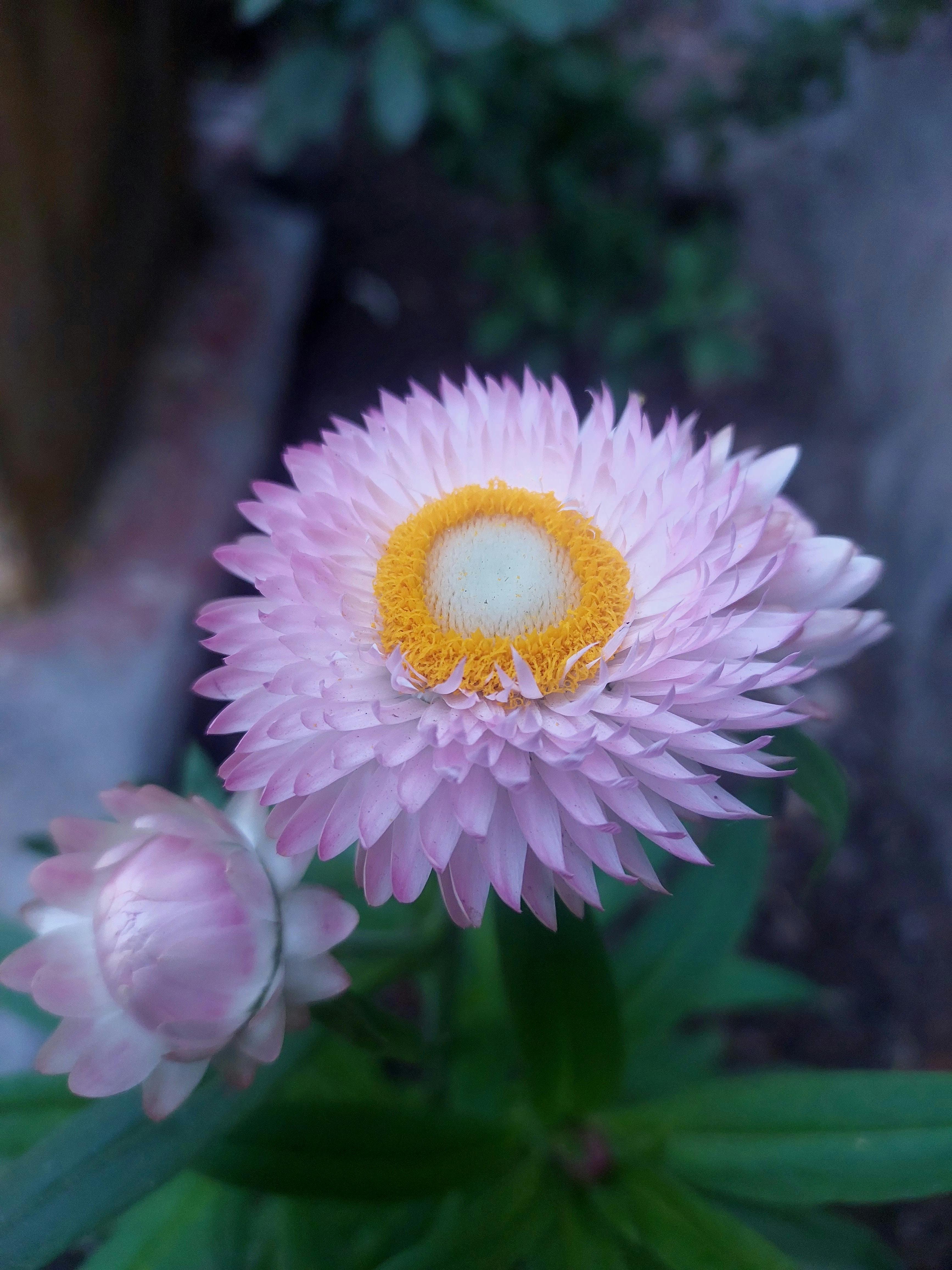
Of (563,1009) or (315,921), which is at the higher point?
(315,921)

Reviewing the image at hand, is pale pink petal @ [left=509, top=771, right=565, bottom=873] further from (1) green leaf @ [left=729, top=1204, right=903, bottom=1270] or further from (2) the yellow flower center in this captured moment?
(1) green leaf @ [left=729, top=1204, right=903, bottom=1270]

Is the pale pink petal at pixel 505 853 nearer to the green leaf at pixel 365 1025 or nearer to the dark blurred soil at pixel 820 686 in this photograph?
the green leaf at pixel 365 1025

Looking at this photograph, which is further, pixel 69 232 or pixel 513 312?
pixel 513 312

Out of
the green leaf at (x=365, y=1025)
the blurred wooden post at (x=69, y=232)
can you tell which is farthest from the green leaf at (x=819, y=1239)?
the blurred wooden post at (x=69, y=232)

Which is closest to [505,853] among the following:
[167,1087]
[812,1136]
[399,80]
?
[167,1087]

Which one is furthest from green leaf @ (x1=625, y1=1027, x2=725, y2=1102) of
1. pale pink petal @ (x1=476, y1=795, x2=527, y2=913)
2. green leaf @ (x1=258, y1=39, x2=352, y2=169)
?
green leaf @ (x1=258, y1=39, x2=352, y2=169)

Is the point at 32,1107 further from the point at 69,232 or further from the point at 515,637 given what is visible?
the point at 69,232

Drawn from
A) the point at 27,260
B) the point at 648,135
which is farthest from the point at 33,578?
the point at 648,135
